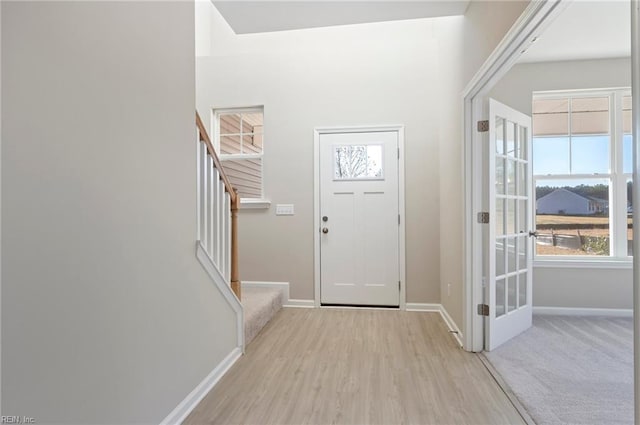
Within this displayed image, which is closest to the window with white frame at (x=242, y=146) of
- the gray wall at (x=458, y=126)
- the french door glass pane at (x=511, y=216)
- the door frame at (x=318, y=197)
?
the door frame at (x=318, y=197)

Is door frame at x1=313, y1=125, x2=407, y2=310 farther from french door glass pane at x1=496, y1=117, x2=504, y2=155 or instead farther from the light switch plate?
french door glass pane at x1=496, y1=117, x2=504, y2=155

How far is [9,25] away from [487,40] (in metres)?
2.29

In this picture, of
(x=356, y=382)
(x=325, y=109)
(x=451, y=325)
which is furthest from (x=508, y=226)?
(x=325, y=109)

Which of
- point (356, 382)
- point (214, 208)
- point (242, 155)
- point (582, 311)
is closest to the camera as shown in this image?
point (356, 382)

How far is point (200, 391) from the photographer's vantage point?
1.70 meters

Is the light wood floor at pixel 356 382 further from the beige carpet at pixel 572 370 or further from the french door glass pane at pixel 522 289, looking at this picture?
the french door glass pane at pixel 522 289

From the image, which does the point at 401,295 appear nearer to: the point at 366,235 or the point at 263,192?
the point at 366,235

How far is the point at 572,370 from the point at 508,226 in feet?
3.48

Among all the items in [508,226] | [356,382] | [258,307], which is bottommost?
[356,382]

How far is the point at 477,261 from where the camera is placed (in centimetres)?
224

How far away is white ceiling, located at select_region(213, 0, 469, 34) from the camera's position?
2250 mm

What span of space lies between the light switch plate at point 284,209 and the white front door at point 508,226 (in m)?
2.04

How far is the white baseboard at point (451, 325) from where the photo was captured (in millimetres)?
2417

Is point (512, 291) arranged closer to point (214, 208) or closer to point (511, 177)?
point (511, 177)
